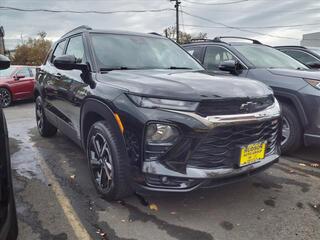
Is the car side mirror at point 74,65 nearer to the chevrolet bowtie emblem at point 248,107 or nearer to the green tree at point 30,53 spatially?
the chevrolet bowtie emblem at point 248,107

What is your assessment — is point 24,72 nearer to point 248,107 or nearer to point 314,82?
point 314,82

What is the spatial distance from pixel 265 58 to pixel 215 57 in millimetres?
883

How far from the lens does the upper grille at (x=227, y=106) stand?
305 centimetres

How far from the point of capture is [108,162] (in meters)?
3.56

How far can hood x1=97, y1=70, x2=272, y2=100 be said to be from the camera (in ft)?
10.2

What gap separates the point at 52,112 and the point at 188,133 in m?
3.08

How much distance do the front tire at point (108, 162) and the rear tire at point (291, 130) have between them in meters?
2.66

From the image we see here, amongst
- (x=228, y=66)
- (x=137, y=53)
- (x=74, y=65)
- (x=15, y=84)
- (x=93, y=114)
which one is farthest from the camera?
(x=15, y=84)

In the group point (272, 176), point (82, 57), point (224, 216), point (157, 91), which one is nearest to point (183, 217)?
point (224, 216)

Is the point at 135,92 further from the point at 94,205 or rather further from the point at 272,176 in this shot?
the point at 272,176

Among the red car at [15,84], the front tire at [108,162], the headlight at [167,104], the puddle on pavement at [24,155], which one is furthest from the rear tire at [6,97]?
the headlight at [167,104]

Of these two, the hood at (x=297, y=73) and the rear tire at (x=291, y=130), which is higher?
the hood at (x=297, y=73)

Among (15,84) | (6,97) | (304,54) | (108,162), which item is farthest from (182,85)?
(15,84)

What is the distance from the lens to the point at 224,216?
3.45m
